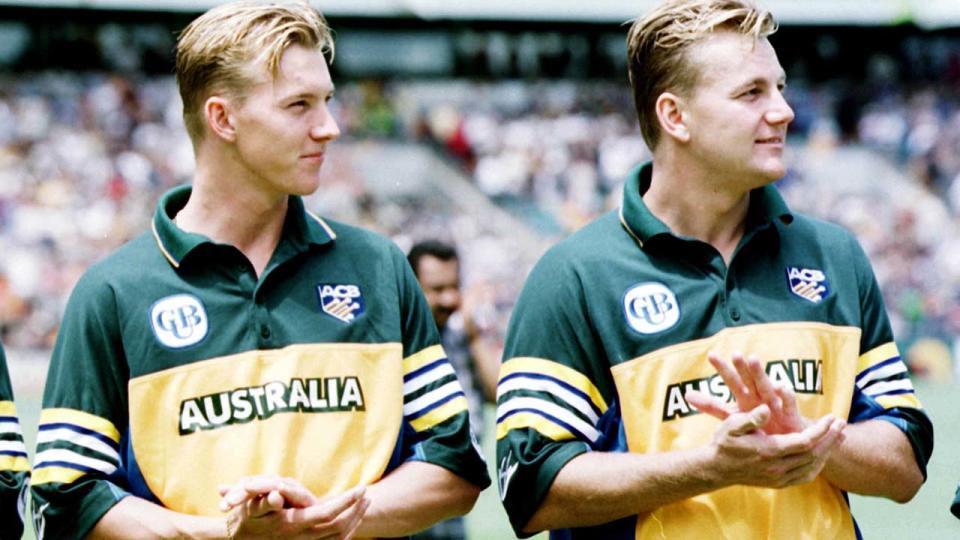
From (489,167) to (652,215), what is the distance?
1905 cm

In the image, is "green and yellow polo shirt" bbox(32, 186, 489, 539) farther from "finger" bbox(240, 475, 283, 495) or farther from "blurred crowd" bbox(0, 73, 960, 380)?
"blurred crowd" bbox(0, 73, 960, 380)

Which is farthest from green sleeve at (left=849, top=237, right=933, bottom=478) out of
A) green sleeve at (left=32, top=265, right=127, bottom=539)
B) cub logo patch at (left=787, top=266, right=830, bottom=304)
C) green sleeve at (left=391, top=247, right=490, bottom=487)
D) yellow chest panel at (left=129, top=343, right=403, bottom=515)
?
green sleeve at (left=32, top=265, right=127, bottom=539)

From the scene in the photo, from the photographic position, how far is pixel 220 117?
328cm

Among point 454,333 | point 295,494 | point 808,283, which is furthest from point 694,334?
point 454,333

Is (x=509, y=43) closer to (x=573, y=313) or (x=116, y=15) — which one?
(x=116, y=15)

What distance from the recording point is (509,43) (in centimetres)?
2458

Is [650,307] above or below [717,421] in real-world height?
above

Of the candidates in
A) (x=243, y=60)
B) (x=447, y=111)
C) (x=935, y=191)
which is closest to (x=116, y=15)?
(x=447, y=111)

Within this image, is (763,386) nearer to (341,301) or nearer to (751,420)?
(751,420)

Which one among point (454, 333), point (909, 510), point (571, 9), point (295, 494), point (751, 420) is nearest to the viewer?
point (751, 420)

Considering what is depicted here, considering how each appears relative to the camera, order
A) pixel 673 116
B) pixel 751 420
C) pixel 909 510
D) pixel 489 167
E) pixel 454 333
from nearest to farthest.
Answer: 1. pixel 751 420
2. pixel 673 116
3. pixel 454 333
4. pixel 909 510
5. pixel 489 167

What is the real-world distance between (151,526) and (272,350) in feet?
1.43

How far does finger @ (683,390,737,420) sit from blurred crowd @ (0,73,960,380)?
1495 centimetres

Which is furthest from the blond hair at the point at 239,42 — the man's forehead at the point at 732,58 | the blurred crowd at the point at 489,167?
the blurred crowd at the point at 489,167
